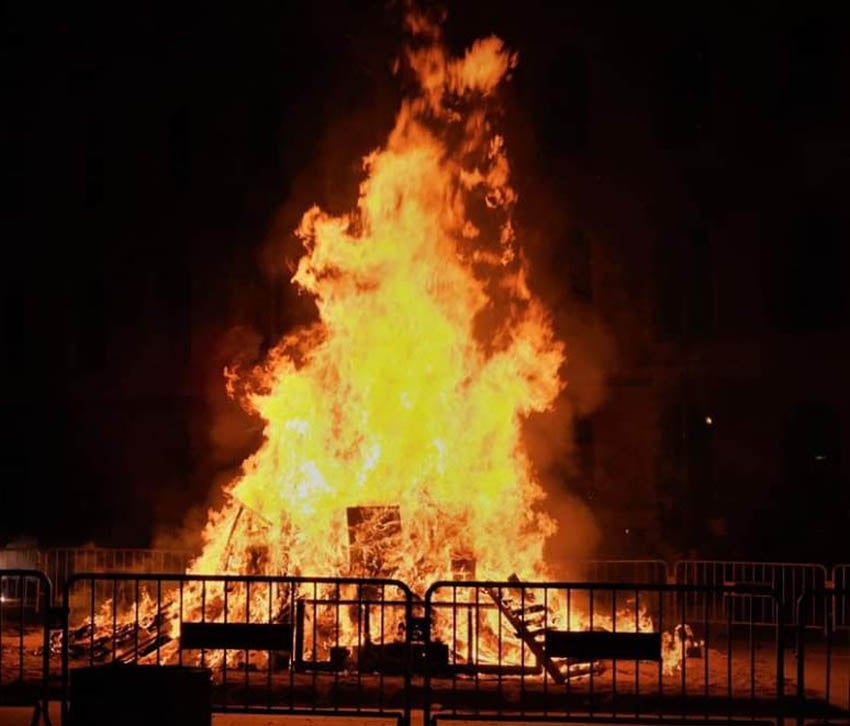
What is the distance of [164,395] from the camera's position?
25094 millimetres

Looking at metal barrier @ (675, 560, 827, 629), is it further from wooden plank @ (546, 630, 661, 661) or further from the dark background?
wooden plank @ (546, 630, 661, 661)

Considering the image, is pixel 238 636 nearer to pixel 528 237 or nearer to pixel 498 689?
pixel 498 689

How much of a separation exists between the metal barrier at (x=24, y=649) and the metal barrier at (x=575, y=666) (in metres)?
2.89

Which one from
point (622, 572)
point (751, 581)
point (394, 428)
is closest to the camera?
point (394, 428)

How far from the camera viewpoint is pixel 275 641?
9039 mm

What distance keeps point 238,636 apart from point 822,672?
6.93 m

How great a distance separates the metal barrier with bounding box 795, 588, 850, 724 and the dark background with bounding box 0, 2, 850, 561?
5467 mm

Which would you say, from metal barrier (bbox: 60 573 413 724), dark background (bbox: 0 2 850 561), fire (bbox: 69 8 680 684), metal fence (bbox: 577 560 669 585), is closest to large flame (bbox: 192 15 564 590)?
fire (bbox: 69 8 680 684)

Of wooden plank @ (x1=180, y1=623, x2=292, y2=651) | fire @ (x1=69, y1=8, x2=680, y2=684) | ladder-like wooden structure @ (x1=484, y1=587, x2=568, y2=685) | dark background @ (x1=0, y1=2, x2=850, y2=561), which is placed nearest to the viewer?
wooden plank @ (x1=180, y1=623, x2=292, y2=651)

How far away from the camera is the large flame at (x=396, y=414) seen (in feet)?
43.8

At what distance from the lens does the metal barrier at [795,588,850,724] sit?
8836 mm

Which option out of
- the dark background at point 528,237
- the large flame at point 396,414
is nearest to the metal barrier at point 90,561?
the large flame at point 396,414

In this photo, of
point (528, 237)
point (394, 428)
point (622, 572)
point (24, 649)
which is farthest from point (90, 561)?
point (528, 237)

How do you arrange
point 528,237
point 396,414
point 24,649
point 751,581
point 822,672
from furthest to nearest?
point 528,237, point 751,581, point 396,414, point 24,649, point 822,672
